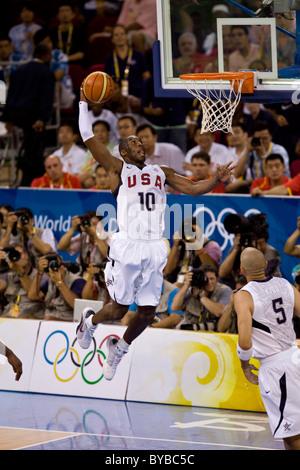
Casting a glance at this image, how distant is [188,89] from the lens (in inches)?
393

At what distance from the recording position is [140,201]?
9.52 m

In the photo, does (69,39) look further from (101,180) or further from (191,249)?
(191,249)

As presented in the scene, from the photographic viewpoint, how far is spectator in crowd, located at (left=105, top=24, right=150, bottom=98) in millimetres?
16000

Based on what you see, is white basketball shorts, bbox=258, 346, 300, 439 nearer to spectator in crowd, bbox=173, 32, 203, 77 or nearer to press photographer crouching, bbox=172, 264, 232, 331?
press photographer crouching, bbox=172, 264, 232, 331

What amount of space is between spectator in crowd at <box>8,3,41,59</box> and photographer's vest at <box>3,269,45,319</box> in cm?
608

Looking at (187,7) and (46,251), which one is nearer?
(187,7)

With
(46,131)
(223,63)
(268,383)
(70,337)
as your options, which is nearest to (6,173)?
(46,131)

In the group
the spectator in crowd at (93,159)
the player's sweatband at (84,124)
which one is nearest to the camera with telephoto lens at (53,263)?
the spectator in crowd at (93,159)

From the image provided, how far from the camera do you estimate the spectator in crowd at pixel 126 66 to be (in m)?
16.0

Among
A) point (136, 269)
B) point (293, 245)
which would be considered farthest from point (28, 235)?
point (136, 269)

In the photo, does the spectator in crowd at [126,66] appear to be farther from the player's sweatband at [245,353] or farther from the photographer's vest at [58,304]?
the player's sweatband at [245,353]

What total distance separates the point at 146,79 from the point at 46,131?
2.24 m

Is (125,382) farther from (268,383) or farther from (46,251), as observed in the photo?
(268,383)

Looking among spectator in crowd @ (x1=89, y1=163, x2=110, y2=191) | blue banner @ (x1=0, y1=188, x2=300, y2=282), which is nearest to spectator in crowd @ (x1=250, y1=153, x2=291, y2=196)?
blue banner @ (x1=0, y1=188, x2=300, y2=282)
